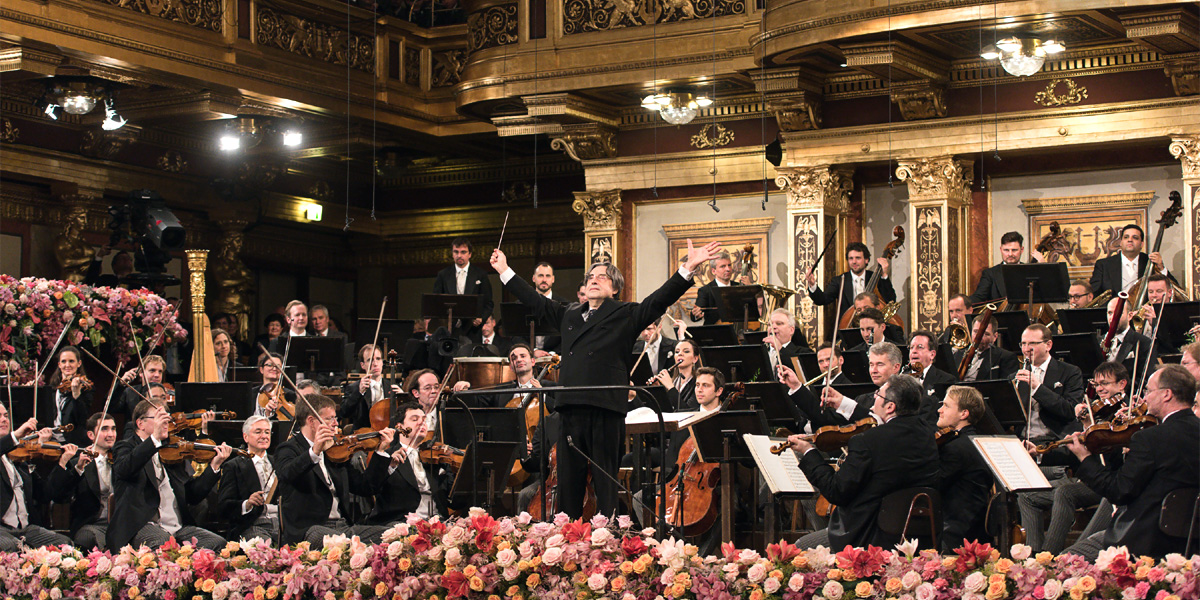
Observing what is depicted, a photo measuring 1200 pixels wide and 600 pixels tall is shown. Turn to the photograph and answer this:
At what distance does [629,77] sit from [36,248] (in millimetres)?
5366

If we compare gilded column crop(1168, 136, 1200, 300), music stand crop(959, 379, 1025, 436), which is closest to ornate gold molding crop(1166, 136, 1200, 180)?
gilded column crop(1168, 136, 1200, 300)

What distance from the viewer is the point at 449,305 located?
904cm

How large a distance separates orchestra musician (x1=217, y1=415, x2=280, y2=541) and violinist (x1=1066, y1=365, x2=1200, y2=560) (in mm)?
3572

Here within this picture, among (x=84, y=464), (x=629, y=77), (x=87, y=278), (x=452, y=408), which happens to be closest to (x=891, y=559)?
(x=452, y=408)

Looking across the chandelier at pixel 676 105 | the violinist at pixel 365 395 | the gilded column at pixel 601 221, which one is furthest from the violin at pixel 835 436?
the gilded column at pixel 601 221

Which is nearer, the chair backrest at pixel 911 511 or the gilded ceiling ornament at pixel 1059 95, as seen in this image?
the chair backrest at pixel 911 511

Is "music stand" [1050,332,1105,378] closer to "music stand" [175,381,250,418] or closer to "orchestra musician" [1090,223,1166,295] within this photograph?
"orchestra musician" [1090,223,1166,295]

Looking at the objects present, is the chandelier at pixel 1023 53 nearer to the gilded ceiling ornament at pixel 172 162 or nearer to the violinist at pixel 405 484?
the violinist at pixel 405 484

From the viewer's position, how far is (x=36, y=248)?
12203 mm

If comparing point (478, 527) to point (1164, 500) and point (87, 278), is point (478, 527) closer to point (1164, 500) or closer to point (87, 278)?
point (1164, 500)

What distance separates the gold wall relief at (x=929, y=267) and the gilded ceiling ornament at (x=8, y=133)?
23.7ft

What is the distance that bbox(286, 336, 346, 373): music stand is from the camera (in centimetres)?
888

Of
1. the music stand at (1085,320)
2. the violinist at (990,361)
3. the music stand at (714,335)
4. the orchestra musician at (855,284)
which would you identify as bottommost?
the violinist at (990,361)

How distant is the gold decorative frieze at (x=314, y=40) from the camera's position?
37.9 feet
